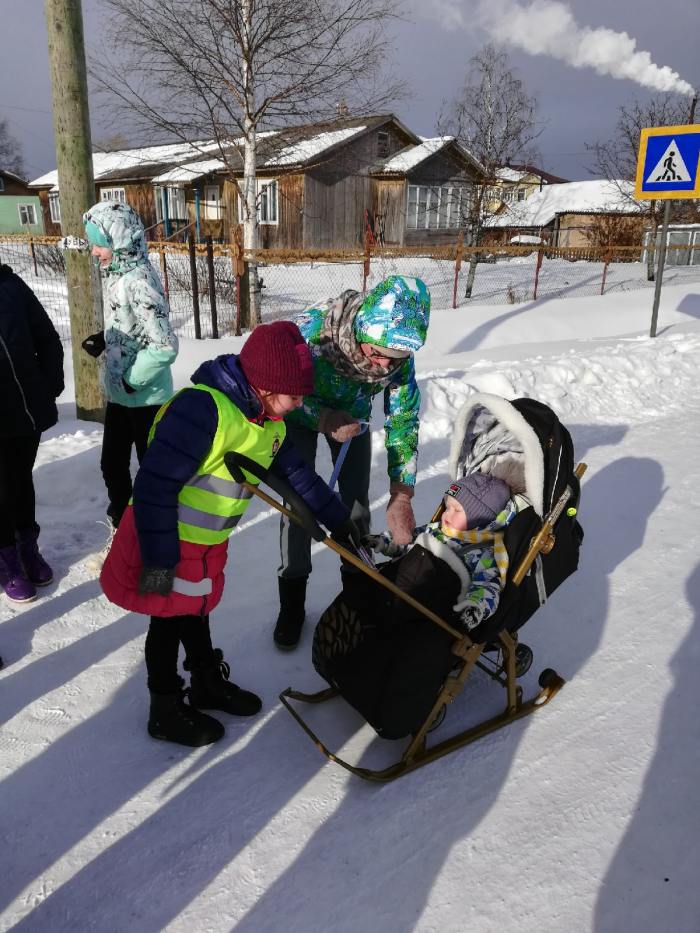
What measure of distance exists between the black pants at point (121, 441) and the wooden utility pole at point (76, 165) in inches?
67.3

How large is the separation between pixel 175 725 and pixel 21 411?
5.37 feet

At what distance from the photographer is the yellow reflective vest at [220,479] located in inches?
79.0

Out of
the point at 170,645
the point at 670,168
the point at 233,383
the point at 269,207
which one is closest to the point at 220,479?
the point at 233,383

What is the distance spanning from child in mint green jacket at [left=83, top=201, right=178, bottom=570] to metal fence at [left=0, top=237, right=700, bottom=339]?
19.6 ft

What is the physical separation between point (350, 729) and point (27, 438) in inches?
82.0

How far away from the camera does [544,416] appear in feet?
8.87

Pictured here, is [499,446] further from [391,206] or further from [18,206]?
[18,206]

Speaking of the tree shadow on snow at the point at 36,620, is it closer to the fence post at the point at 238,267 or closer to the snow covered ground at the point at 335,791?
the snow covered ground at the point at 335,791

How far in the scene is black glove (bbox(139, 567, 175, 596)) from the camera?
81.5 inches

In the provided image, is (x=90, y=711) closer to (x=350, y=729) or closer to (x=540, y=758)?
(x=350, y=729)

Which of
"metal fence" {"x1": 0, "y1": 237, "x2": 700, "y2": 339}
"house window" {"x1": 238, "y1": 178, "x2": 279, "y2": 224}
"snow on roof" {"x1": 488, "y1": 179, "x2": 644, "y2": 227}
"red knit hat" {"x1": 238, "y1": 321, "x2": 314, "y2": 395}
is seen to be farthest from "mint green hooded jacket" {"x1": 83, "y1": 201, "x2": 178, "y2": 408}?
"snow on roof" {"x1": 488, "y1": 179, "x2": 644, "y2": 227}

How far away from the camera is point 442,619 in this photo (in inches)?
92.6

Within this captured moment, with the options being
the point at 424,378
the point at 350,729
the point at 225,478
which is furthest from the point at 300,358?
the point at 424,378

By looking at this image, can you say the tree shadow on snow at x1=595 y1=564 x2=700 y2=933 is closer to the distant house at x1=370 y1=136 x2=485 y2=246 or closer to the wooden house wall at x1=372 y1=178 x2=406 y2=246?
the distant house at x1=370 y1=136 x2=485 y2=246
